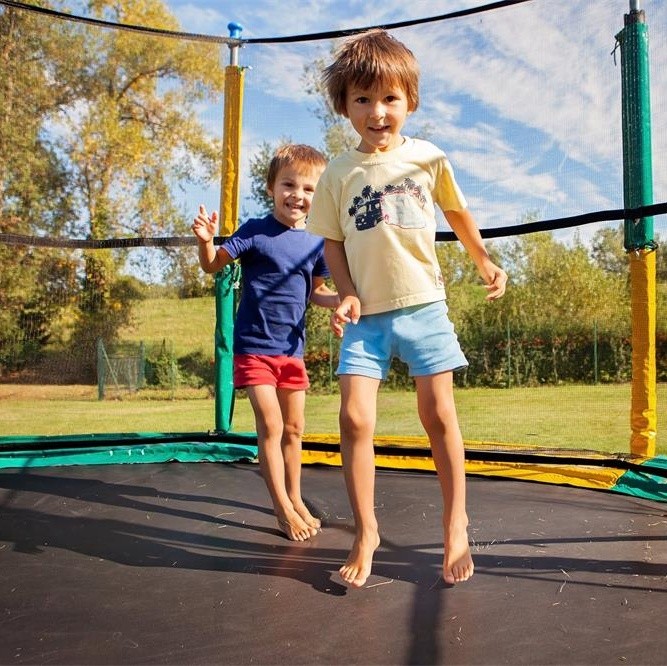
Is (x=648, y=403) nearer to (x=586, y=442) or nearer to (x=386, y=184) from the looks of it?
(x=586, y=442)

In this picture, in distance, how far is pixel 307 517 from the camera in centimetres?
202

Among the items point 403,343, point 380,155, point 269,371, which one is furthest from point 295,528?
point 380,155

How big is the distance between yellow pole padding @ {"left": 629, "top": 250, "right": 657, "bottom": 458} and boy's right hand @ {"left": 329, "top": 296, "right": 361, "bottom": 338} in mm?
1315

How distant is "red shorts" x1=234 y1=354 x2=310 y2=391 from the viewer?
6.75ft

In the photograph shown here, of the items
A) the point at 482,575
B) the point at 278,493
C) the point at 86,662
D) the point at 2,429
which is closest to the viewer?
the point at 86,662

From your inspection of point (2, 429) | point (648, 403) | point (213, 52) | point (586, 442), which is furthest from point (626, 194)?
point (2, 429)

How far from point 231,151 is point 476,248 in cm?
186

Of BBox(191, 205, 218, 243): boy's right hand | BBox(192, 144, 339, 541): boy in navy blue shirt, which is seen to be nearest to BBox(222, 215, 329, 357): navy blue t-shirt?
BBox(192, 144, 339, 541): boy in navy blue shirt

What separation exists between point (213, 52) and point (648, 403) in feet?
8.17

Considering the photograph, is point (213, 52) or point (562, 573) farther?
point (213, 52)

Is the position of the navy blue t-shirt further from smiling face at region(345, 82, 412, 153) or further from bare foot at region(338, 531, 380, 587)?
bare foot at region(338, 531, 380, 587)

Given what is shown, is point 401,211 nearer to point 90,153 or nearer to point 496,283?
point 496,283

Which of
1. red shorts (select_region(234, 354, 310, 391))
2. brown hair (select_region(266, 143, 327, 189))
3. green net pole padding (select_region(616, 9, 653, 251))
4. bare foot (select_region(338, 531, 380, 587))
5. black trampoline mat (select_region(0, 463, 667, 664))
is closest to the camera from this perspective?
black trampoline mat (select_region(0, 463, 667, 664))

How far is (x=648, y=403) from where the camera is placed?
2.46 m
